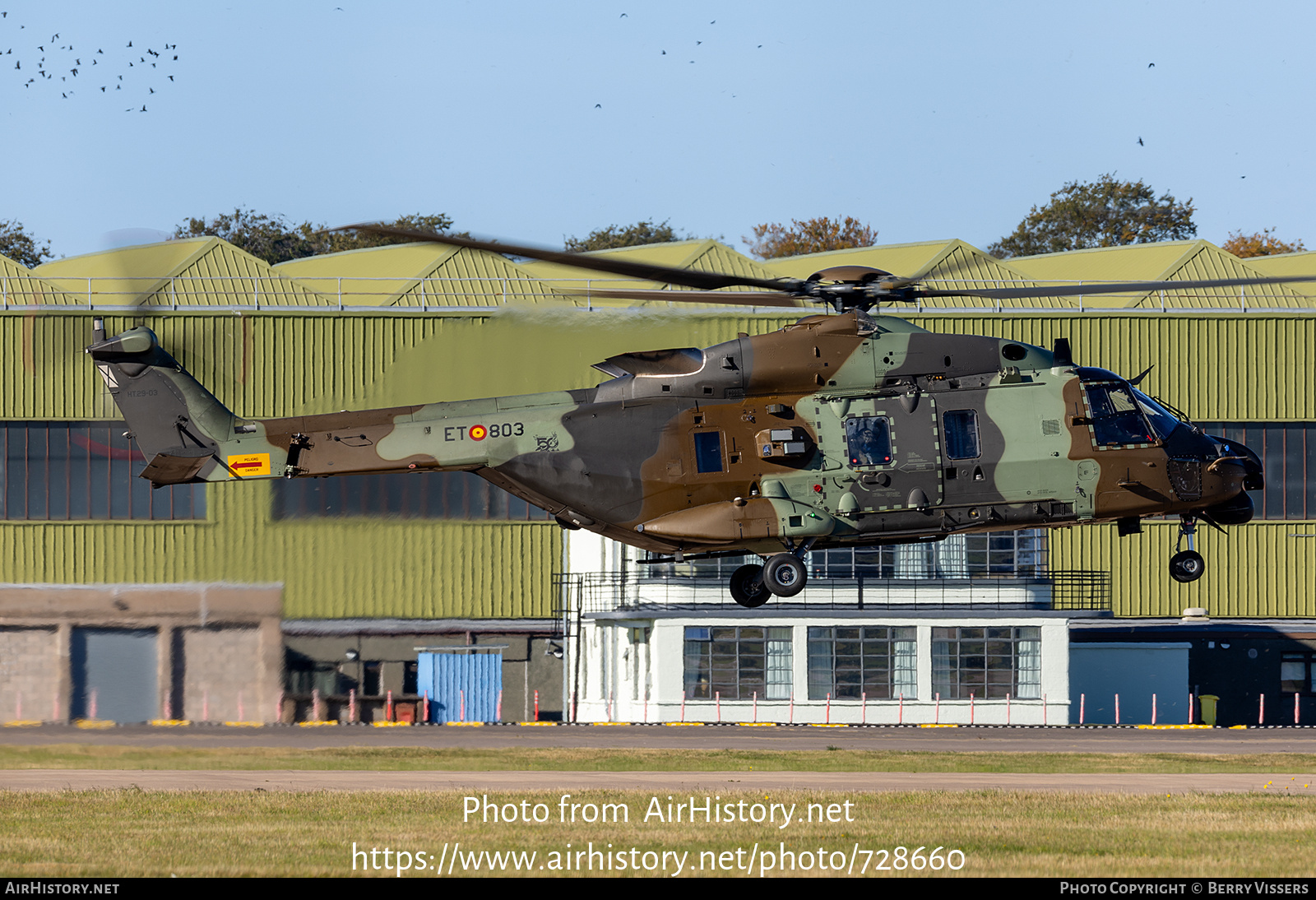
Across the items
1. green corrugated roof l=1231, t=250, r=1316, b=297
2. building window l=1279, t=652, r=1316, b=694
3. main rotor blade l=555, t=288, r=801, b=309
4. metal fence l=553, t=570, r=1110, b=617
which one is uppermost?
green corrugated roof l=1231, t=250, r=1316, b=297

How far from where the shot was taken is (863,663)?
5338 centimetres

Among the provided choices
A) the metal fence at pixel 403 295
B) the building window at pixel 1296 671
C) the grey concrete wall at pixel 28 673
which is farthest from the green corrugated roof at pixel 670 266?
the grey concrete wall at pixel 28 673

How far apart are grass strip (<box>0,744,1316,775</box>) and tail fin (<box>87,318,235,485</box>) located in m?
9.80

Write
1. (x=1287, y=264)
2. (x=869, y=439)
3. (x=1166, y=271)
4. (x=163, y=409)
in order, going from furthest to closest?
1. (x=1287, y=264)
2. (x=1166, y=271)
3. (x=163, y=409)
4. (x=869, y=439)

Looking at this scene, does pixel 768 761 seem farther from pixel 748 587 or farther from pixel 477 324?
pixel 477 324

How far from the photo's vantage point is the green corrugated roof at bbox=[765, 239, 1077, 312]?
61.0m

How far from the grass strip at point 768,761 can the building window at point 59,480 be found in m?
21.7

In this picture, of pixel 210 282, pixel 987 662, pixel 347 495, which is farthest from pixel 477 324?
pixel 347 495

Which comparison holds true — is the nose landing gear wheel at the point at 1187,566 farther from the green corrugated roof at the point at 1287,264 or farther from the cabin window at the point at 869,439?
the green corrugated roof at the point at 1287,264

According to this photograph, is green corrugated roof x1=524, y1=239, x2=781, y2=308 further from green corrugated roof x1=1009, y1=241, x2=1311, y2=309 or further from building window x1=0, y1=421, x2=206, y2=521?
building window x1=0, y1=421, x2=206, y2=521

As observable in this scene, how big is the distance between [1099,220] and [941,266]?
57864mm

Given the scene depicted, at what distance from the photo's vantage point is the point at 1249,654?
6131 cm

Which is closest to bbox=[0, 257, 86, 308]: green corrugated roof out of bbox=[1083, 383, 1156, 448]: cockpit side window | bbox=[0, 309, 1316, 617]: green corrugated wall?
bbox=[0, 309, 1316, 617]: green corrugated wall

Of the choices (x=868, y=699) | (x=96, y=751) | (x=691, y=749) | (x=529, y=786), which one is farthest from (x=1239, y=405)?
(x=96, y=751)
